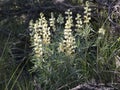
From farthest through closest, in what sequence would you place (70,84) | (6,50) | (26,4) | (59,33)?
(26,4) < (6,50) < (59,33) < (70,84)

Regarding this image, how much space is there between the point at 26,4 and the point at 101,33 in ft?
5.16

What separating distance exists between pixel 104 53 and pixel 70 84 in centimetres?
50

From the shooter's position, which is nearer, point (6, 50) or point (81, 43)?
point (81, 43)

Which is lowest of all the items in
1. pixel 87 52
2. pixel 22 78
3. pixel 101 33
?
pixel 22 78

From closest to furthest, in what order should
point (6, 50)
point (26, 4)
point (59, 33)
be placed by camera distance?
point (59, 33), point (6, 50), point (26, 4)

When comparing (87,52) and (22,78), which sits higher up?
(87,52)

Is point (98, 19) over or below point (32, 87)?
over

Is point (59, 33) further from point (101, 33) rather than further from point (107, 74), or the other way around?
point (107, 74)

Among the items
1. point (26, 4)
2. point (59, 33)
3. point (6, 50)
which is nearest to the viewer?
point (59, 33)

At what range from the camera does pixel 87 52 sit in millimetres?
3787

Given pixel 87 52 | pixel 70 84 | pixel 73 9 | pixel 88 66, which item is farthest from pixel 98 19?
pixel 70 84

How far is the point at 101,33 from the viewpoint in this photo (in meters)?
3.57

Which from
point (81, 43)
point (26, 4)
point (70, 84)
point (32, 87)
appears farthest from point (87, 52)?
point (26, 4)

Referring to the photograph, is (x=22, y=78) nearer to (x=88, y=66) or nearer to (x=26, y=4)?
(x=88, y=66)
